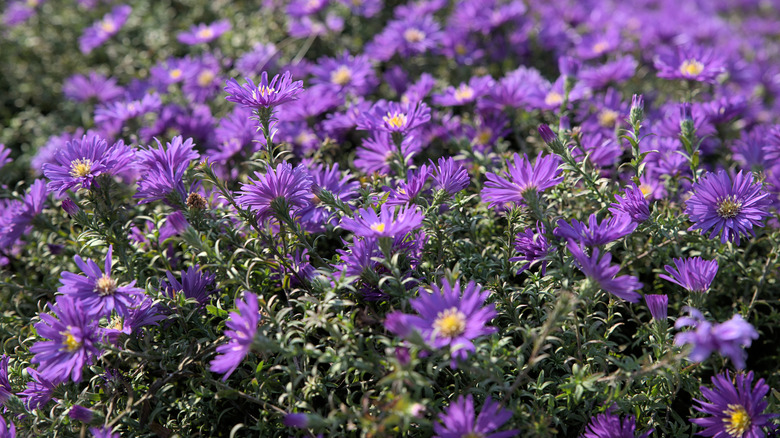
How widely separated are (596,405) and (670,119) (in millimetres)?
1414

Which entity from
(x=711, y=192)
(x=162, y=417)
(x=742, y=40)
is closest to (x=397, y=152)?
(x=711, y=192)

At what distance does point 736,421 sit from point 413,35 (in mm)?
2582

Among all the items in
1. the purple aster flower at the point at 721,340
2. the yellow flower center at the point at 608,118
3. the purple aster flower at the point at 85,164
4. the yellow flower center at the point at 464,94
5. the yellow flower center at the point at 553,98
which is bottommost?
the yellow flower center at the point at 608,118

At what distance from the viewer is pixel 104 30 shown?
12.4 feet

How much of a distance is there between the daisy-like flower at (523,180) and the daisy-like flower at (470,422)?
0.67 meters

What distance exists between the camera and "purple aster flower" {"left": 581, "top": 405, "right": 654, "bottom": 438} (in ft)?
5.50

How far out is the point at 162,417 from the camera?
1.97 m

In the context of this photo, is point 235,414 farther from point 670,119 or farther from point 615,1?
point 615,1

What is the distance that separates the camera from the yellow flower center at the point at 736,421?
170 cm

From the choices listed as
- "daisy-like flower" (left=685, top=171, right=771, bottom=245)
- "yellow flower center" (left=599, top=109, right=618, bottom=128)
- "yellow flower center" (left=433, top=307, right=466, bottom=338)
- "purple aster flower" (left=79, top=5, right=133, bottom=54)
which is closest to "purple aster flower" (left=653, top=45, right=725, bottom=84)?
"yellow flower center" (left=599, top=109, right=618, bottom=128)

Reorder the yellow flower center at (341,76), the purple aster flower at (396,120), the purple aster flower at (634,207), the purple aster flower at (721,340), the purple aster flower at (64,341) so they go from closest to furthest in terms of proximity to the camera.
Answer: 1. the purple aster flower at (721,340)
2. the purple aster flower at (64,341)
3. the purple aster flower at (634,207)
4. the purple aster flower at (396,120)
5. the yellow flower center at (341,76)

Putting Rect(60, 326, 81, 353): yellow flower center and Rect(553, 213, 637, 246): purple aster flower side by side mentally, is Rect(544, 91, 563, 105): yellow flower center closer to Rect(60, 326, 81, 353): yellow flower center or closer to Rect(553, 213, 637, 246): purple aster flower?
Rect(553, 213, 637, 246): purple aster flower

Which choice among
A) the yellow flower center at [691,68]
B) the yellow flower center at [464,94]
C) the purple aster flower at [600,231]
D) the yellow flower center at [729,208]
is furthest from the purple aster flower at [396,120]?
the yellow flower center at [691,68]

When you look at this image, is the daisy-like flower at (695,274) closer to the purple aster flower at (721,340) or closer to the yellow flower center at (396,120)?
the purple aster flower at (721,340)
